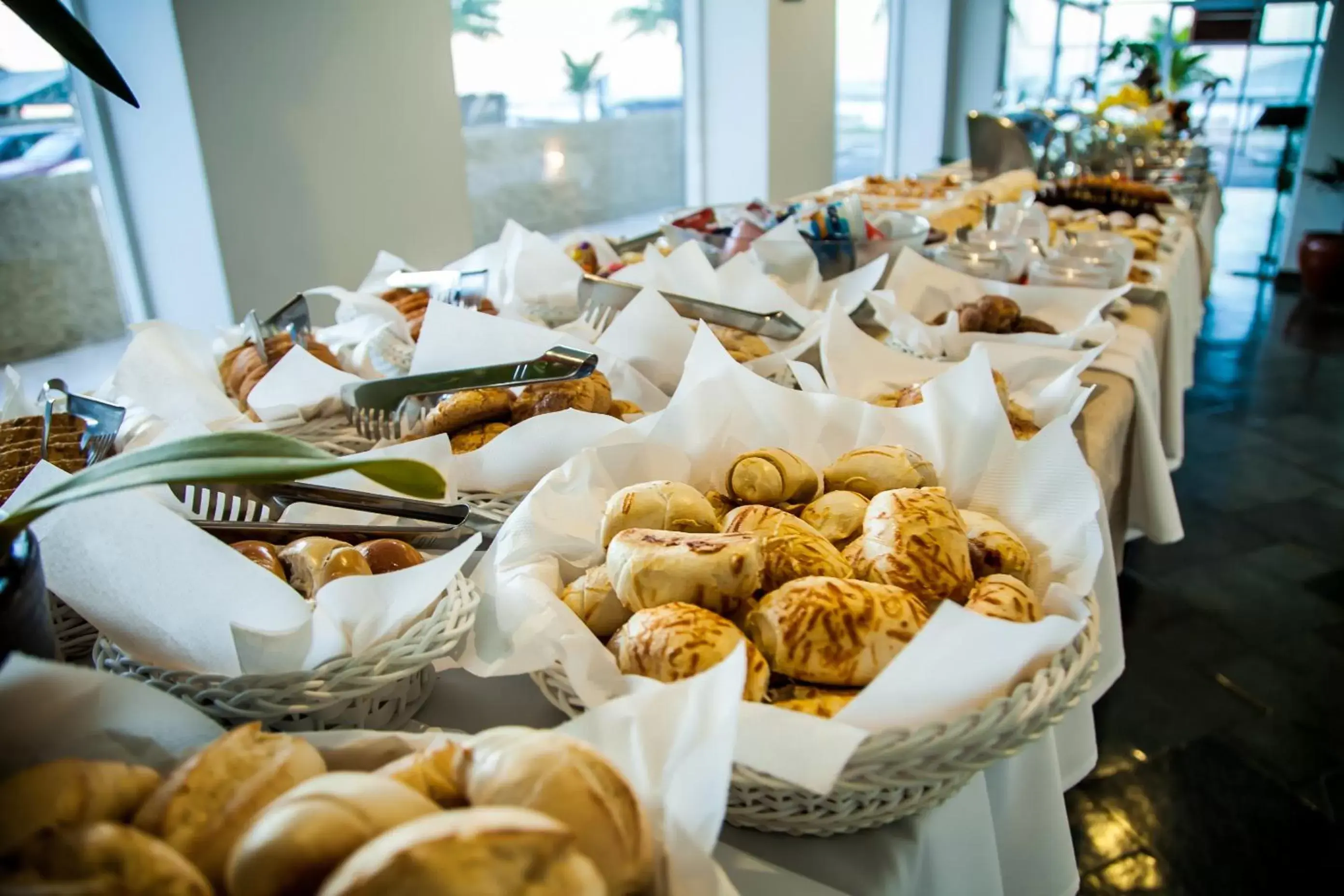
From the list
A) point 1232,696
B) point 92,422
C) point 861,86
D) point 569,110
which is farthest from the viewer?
point 861,86

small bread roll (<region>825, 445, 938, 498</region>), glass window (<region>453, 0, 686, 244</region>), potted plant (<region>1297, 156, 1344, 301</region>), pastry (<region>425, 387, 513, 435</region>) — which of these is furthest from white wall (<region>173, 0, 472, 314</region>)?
potted plant (<region>1297, 156, 1344, 301</region>)

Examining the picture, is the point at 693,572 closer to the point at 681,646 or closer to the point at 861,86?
the point at 681,646

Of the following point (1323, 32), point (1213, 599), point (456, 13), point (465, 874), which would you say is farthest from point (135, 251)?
point (1323, 32)

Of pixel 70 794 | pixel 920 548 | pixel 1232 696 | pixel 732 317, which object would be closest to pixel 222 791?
pixel 70 794

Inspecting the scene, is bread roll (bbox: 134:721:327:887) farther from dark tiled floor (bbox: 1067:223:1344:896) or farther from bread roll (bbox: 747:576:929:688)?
dark tiled floor (bbox: 1067:223:1344:896)

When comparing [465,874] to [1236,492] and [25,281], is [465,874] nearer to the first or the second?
[25,281]

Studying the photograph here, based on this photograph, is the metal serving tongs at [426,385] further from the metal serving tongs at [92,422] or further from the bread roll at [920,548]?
the bread roll at [920,548]

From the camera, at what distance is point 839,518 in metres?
0.54

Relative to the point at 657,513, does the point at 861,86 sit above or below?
above

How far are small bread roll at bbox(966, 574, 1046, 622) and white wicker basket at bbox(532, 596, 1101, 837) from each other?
27mm

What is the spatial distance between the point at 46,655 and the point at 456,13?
94.6 inches

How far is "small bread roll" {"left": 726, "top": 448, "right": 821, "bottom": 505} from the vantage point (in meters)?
Result: 0.56

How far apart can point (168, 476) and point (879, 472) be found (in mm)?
407

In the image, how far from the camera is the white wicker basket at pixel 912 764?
36 cm
